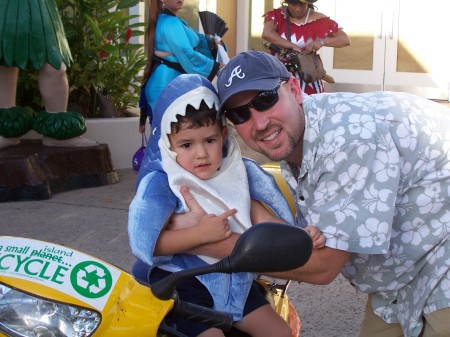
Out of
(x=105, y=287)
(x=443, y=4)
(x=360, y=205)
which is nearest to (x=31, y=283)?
(x=105, y=287)

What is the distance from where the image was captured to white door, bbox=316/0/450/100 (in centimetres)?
1227

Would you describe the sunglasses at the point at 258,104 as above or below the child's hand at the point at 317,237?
above

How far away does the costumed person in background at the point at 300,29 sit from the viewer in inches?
270

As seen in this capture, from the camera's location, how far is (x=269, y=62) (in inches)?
93.9

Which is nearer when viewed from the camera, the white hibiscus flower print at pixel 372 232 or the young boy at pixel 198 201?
the white hibiscus flower print at pixel 372 232

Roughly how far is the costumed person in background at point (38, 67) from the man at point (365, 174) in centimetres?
458

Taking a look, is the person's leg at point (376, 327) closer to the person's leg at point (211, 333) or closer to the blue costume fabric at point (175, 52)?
the person's leg at point (211, 333)

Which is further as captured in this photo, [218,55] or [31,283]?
[218,55]

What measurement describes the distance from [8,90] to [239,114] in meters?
5.08

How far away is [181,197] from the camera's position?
2469 millimetres

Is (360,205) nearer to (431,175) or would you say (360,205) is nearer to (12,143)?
(431,175)

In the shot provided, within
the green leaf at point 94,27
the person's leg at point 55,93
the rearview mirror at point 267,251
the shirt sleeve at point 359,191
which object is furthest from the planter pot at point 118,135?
the rearview mirror at point 267,251

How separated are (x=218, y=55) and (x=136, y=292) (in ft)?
17.3

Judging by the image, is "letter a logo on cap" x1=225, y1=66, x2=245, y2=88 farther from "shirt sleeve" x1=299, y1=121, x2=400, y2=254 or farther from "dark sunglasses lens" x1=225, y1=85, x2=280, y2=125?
"shirt sleeve" x1=299, y1=121, x2=400, y2=254
